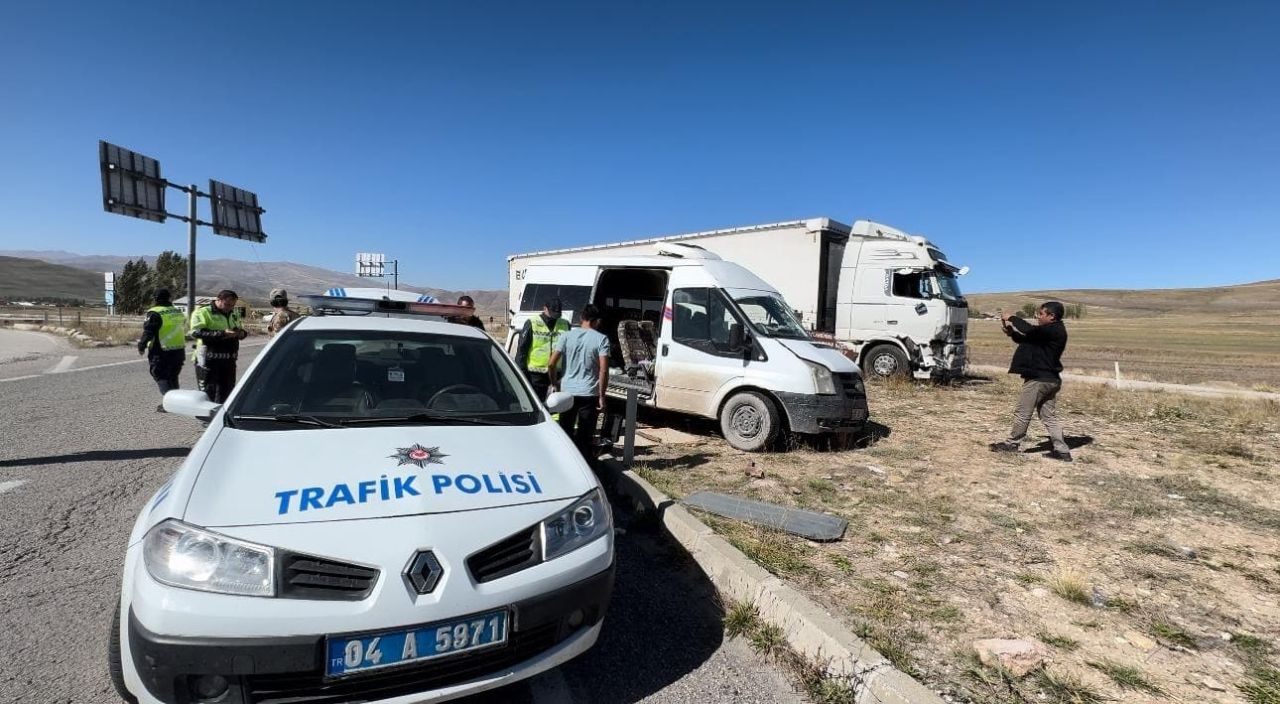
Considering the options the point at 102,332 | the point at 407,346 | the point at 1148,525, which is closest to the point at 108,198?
the point at 102,332

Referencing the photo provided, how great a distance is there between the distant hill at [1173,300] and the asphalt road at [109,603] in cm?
10470

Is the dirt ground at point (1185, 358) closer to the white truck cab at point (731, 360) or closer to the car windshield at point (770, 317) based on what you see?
the car windshield at point (770, 317)

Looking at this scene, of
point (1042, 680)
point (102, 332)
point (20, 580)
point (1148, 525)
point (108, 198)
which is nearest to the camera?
point (1042, 680)

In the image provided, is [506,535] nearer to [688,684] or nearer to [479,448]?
[479,448]

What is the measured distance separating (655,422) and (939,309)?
273 inches

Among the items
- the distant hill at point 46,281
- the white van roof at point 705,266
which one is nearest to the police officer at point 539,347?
the white van roof at point 705,266

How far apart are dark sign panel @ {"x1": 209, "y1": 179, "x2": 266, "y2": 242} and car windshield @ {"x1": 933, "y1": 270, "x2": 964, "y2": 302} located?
23.1m

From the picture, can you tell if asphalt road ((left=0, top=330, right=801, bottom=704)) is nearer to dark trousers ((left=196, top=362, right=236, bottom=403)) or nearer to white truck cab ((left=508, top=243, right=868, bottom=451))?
dark trousers ((left=196, top=362, right=236, bottom=403))

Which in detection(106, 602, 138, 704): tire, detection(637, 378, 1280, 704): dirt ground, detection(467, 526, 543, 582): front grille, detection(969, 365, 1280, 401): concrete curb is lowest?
detection(637, 378, 1280, 704): dirt ground

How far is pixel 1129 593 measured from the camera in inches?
140

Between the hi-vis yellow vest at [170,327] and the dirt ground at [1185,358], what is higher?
the hi-vis yellow vest at [170,327]

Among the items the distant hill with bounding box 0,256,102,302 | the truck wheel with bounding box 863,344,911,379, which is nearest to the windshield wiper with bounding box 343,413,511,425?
the truck wheel with bounding box 863,344,911,379

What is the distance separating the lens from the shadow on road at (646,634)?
261 centimetres

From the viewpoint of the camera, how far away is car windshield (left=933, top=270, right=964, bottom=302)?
12.4 metres
